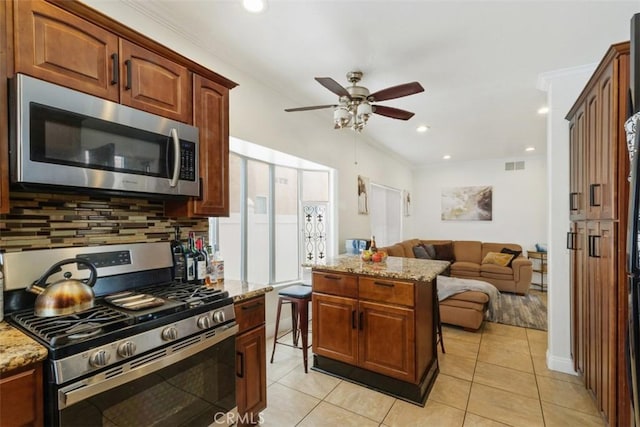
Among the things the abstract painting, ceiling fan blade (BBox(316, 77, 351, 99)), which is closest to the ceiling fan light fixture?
ceiling fan blade (BBox(316, 77, 351, 99))

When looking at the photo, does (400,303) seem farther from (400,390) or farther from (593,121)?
(593,121)

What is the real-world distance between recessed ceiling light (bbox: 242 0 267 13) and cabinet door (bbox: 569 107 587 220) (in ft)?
7.55

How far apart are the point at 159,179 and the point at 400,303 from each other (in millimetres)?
1797

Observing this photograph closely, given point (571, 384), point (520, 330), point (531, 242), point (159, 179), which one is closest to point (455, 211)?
point (531, 242)

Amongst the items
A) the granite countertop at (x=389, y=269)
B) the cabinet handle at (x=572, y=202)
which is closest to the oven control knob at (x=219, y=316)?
the granite countertop at (x=389, y=269)

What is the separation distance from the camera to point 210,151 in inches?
79.7

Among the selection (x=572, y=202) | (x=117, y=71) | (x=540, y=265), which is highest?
(x=117, y=71)

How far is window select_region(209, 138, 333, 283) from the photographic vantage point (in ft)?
10.8

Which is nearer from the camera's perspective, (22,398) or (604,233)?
(22,398)

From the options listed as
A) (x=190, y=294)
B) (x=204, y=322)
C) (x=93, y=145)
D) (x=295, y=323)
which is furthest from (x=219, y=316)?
(x=295, y=323)

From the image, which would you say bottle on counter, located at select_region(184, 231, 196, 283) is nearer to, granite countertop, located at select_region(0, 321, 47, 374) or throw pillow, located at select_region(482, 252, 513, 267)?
granite countertop, located at select_region(0, 321, 47, 374)

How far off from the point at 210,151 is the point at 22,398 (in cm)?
147

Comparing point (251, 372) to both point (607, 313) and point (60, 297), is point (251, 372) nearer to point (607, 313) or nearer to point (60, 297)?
point (60, 297)

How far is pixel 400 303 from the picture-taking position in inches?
88.0
